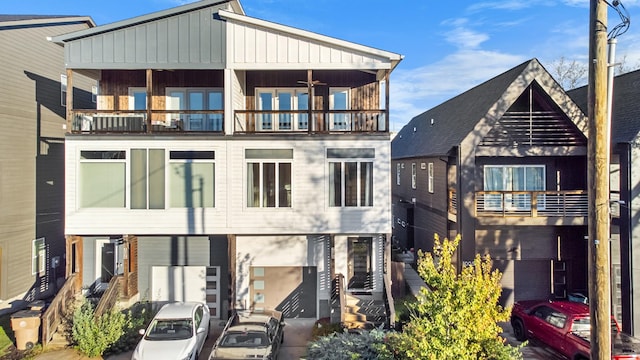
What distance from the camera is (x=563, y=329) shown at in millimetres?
11000

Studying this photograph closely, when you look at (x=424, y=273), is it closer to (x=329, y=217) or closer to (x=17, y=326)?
(x=329, y=217)

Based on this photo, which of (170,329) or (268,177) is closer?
(170,329)

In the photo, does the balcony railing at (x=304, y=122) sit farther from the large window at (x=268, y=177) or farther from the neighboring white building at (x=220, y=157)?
the large window at (x=268, y=177)

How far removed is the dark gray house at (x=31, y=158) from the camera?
585 inches

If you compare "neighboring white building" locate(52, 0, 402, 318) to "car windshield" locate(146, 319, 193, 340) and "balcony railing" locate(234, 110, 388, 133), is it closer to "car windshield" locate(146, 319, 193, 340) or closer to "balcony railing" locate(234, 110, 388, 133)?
"balcony railing" locate(234, 110, 388, 133)

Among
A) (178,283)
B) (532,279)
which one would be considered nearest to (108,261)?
(178,283)

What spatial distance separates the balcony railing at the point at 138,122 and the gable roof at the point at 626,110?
528 inches

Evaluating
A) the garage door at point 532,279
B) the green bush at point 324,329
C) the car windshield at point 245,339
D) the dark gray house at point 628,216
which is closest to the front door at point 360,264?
the green bush at point 324,329

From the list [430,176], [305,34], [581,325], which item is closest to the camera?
[581,325]

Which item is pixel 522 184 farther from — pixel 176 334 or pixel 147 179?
pixel 147 179

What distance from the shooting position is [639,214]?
515 inches

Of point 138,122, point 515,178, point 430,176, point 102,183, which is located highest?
point 138,122

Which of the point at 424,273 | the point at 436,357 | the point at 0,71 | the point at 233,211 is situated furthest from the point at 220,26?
the point at 436,357

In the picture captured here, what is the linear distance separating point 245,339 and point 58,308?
6.51 meters
